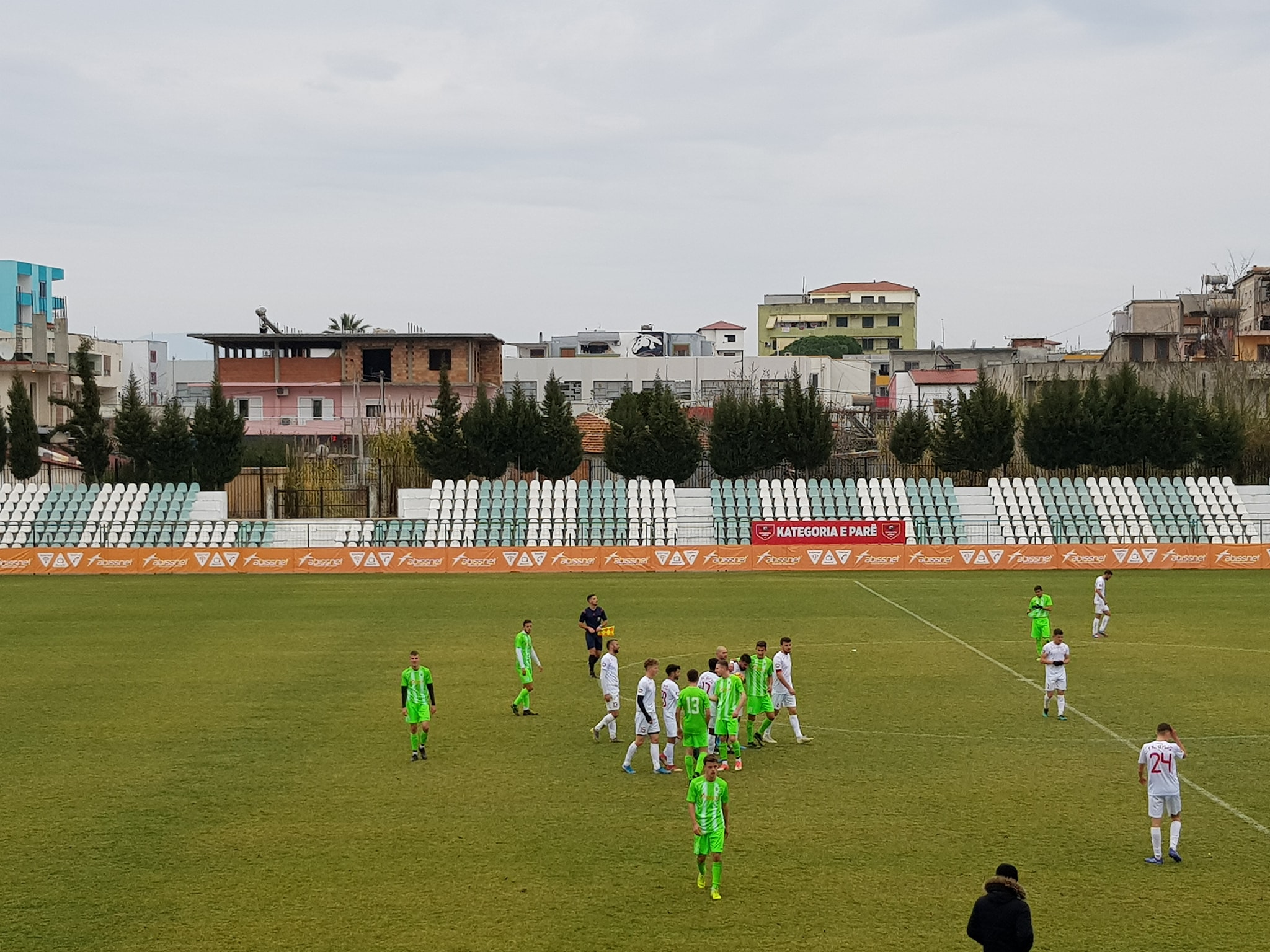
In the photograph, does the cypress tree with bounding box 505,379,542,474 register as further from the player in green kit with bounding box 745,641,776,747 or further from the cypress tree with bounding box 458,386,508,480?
the player in green kit with bounding box 745,641,776,747

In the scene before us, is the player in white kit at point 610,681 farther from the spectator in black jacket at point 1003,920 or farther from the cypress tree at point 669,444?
the cypress tree at point 669,444

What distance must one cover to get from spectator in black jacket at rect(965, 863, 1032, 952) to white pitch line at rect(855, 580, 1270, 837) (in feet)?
24.3

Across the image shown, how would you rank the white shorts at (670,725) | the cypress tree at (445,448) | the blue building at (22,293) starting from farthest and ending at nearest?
the blue building at (22,293) → the cypress tree at (445,448) → the white shorts at (670,725)

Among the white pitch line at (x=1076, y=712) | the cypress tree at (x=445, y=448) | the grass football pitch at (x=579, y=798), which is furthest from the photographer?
the cypress tree at (x=445, y=448)

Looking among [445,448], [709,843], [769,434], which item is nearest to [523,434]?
[445,448]

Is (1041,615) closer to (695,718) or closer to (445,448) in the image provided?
(695,718)

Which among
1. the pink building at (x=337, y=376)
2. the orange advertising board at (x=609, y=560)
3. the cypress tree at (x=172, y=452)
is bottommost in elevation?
the orange advertising board at (x=609, y=560)

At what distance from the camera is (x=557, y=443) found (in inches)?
2461

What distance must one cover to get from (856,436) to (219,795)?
219 feet

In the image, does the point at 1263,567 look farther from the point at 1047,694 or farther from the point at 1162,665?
the point at 1047,694

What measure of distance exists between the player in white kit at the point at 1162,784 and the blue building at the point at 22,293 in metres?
129

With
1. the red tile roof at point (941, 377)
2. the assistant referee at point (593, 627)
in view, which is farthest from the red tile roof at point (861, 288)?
the assistant referee at point (593, 627)

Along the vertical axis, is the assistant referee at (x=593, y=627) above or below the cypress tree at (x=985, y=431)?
below

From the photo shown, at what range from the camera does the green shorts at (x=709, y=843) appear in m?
14.2
